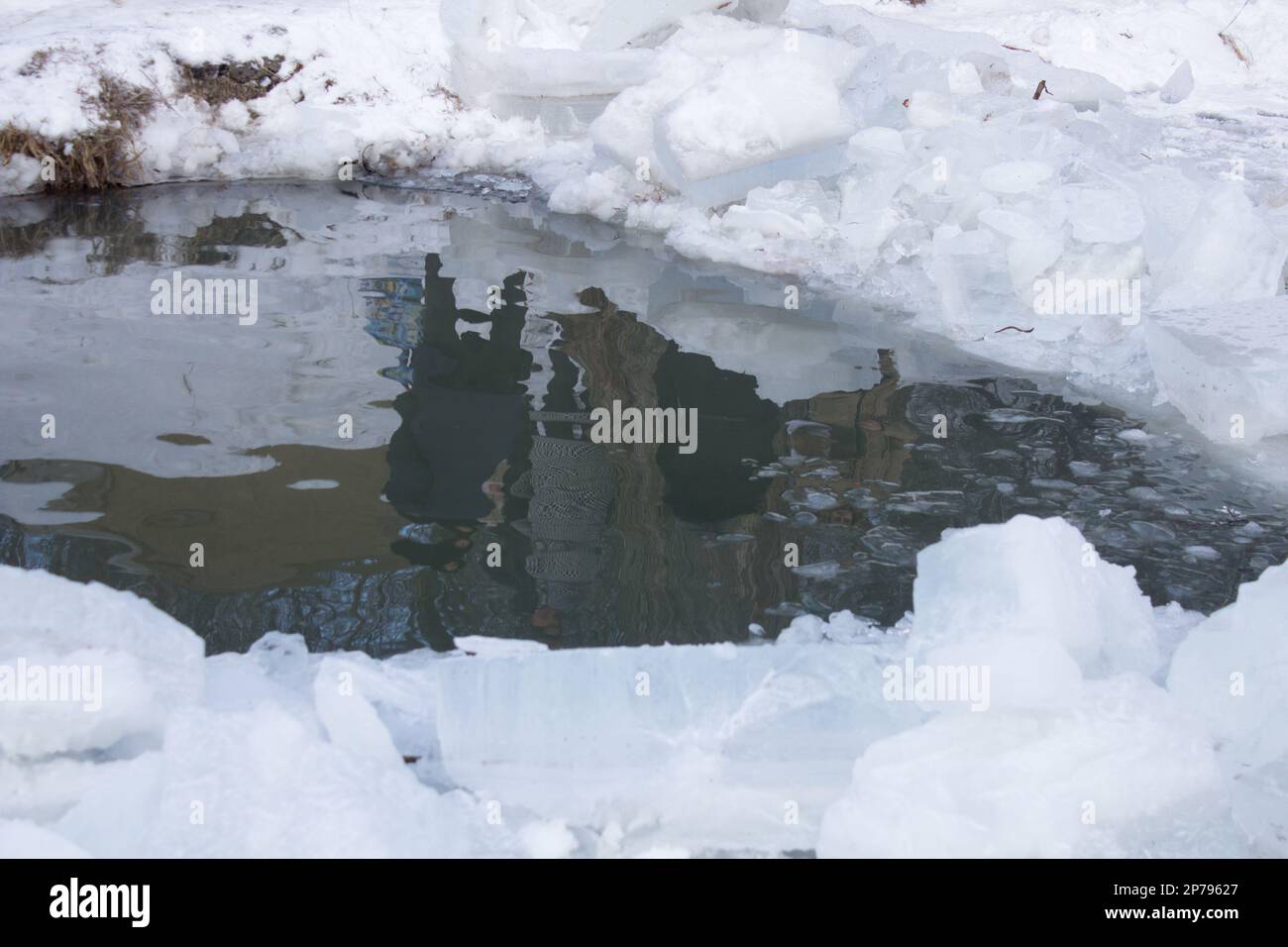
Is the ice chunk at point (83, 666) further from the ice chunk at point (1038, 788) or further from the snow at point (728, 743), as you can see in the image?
the ice chunk at point (1038, 788)

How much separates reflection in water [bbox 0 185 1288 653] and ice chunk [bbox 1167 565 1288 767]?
603mm

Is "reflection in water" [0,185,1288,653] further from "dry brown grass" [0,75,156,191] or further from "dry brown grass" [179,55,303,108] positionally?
"dry brown grass" [179,55,303,108]

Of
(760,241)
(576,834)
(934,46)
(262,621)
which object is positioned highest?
(934,46)

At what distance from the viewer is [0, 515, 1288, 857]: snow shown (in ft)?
6.74

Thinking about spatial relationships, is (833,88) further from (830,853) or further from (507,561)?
(830,853)

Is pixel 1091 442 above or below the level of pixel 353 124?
below

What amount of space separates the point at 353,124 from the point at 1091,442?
250 inches

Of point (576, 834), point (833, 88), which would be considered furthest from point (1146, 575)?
point (833, 88)

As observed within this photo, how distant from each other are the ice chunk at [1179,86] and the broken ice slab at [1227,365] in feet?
20.8

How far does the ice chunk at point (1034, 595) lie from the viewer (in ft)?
8.02

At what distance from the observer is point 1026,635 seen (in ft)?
7.55

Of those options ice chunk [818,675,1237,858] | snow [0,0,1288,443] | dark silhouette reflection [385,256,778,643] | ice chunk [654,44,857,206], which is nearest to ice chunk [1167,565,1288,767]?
A: ice chunk [818,675,1237,858]

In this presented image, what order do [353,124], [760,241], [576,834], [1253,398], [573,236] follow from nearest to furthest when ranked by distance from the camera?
[576,834] < [1253,398] < [760,241] < [573,236] < [353,124]

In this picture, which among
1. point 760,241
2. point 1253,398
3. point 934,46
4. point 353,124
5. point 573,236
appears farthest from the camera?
point 353,124
